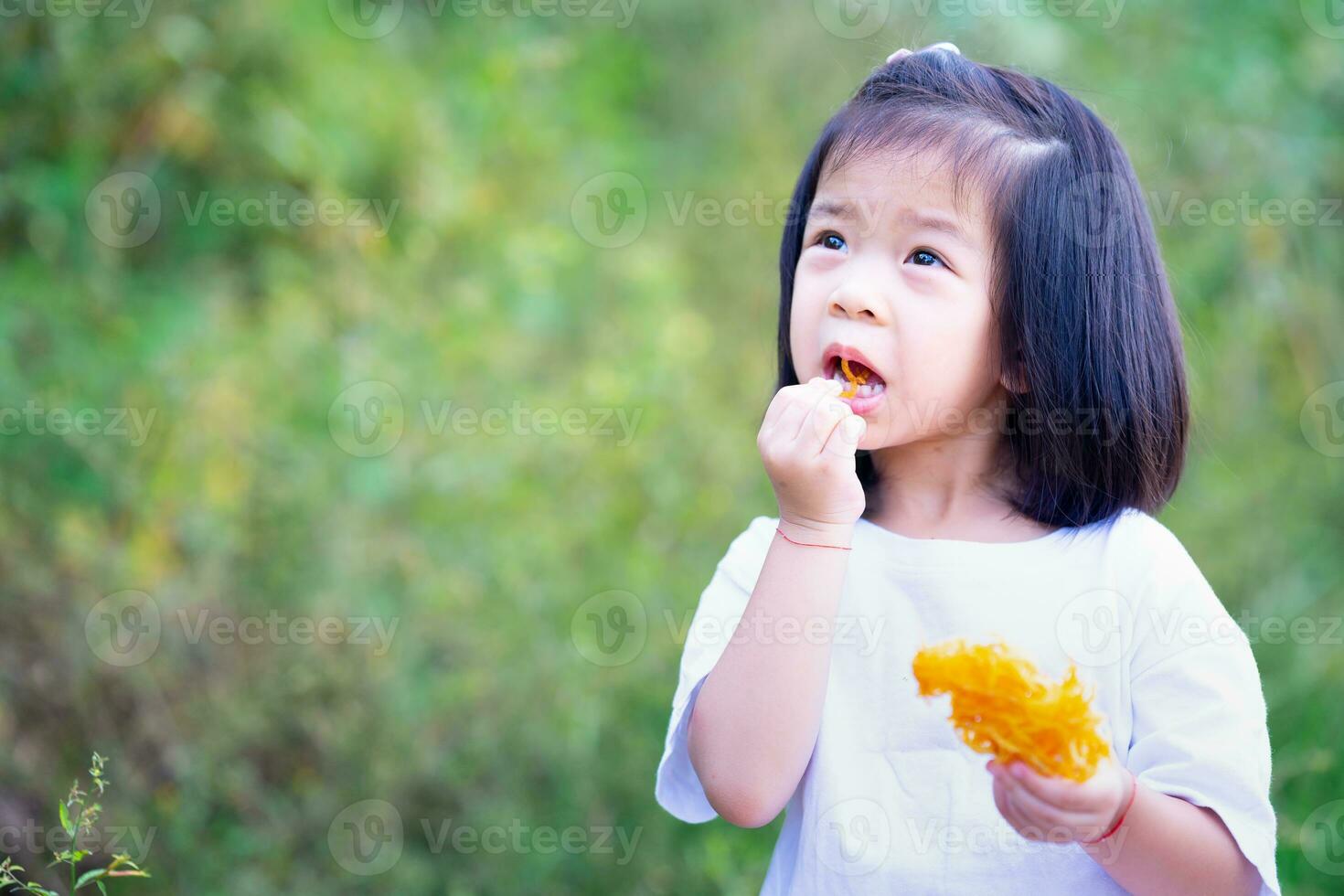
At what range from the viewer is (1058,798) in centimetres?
108

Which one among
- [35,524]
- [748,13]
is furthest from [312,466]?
[748,13]

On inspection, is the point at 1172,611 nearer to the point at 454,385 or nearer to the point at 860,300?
the point at 860,300

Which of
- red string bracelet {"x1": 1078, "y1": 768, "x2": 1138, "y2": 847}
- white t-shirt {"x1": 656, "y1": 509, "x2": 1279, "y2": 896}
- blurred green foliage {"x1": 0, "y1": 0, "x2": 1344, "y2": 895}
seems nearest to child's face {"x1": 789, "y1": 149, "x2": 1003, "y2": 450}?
white t-shirt {"x1": 656, "y1": 509, "x2": 1279, "y2": 896}

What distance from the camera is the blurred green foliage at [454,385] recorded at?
2467 mm

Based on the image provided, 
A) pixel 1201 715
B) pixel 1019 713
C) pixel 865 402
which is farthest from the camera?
pixel 865 402

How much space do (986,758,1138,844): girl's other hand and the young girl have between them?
47 mm

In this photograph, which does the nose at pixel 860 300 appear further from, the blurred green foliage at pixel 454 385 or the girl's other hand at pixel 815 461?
the blurred green foliage at pixel 454 385

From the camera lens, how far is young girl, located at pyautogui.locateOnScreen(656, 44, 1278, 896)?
1.26 m

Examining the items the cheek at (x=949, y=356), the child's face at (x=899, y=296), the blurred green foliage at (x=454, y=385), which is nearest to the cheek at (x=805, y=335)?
the child's face at (x=899, y=296)

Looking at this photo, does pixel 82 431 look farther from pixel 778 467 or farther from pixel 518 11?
pixel 518 11

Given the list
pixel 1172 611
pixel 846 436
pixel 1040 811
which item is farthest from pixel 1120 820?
pixel 846 436

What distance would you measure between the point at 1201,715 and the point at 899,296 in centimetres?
55

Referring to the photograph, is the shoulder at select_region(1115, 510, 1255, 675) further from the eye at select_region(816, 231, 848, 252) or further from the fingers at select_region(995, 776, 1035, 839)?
the eye at select_region(816, 231, 848, 252)

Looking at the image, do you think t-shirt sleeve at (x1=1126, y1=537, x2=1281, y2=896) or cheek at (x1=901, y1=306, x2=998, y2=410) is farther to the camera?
cheek at (x1=901, y1=306, x2=998, y2=410)
